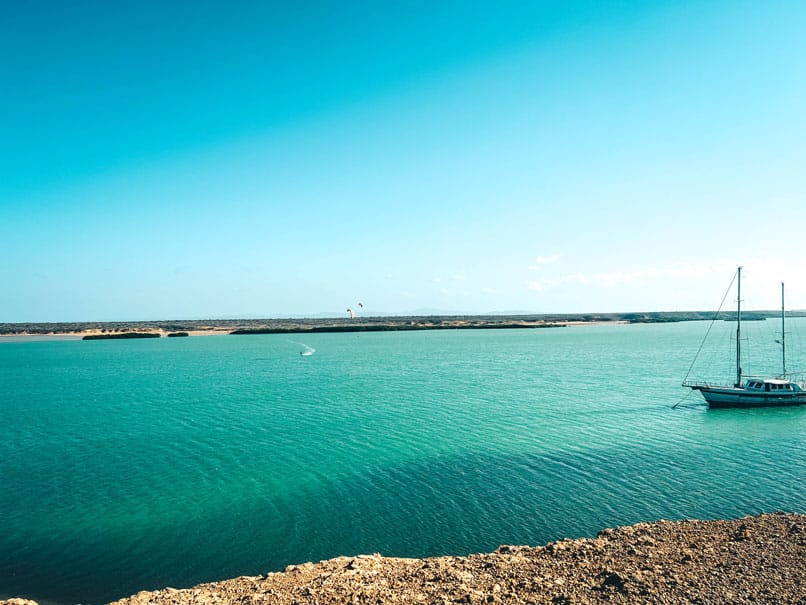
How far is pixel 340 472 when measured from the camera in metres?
25.2

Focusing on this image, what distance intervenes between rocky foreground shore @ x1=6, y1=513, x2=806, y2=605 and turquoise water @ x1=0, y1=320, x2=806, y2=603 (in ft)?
8.70

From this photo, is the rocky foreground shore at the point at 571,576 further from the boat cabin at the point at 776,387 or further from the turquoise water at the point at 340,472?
the boat cabin at the point at 776,387

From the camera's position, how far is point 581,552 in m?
14.5

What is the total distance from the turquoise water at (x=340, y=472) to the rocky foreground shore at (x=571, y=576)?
8.70ft

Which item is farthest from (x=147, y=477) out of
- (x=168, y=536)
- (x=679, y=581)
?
(x=679, y=581)

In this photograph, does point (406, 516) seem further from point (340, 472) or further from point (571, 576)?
point (571, 576)

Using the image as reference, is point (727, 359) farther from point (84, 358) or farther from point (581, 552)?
point (84, 358)

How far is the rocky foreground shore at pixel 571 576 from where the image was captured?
38.5 ft

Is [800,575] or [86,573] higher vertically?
[800,575]

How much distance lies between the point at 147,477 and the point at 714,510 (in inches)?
1095

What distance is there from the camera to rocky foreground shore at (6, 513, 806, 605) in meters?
11.8

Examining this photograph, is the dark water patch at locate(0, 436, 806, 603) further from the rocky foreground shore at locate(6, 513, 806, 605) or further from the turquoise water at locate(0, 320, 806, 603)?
the rocky foreground shore at locate(6, 513, 806, 605)

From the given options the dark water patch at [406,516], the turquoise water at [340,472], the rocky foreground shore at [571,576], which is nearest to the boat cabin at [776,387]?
the turquoise water at [340,472]

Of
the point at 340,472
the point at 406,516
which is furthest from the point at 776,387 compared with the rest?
the point at 340,472
